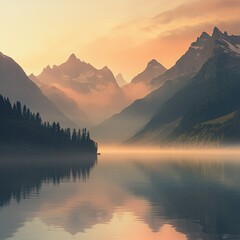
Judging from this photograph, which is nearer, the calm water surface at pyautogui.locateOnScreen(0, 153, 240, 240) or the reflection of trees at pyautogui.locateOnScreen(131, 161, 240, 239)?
the calm water surface at pyautogui.locateOnScreen(0, 153, 240, 240)

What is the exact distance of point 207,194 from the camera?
409 feet

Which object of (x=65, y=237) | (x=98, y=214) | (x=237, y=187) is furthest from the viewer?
(x=237, y=187)

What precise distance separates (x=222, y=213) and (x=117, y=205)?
2025cm

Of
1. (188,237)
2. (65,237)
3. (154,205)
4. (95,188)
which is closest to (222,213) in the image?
(154,205)

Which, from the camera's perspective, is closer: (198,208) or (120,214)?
(120,214)

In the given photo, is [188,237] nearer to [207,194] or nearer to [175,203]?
[175,203]

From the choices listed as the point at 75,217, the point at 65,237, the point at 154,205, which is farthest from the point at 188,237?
the point at 154,205

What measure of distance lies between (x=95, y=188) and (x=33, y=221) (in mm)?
65477

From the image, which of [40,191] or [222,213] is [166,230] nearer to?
[222,213]

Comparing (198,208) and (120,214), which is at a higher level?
(198,208)

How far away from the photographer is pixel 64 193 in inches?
5079

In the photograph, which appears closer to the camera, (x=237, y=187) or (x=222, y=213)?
(x=222, y=213)

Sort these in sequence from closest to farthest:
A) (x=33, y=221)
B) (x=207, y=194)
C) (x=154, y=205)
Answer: (x=33, y=221) → (x=154, y=205) → (x=207, y=194)

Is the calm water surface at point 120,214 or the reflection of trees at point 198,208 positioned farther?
the reflection of trees at point 198,208
